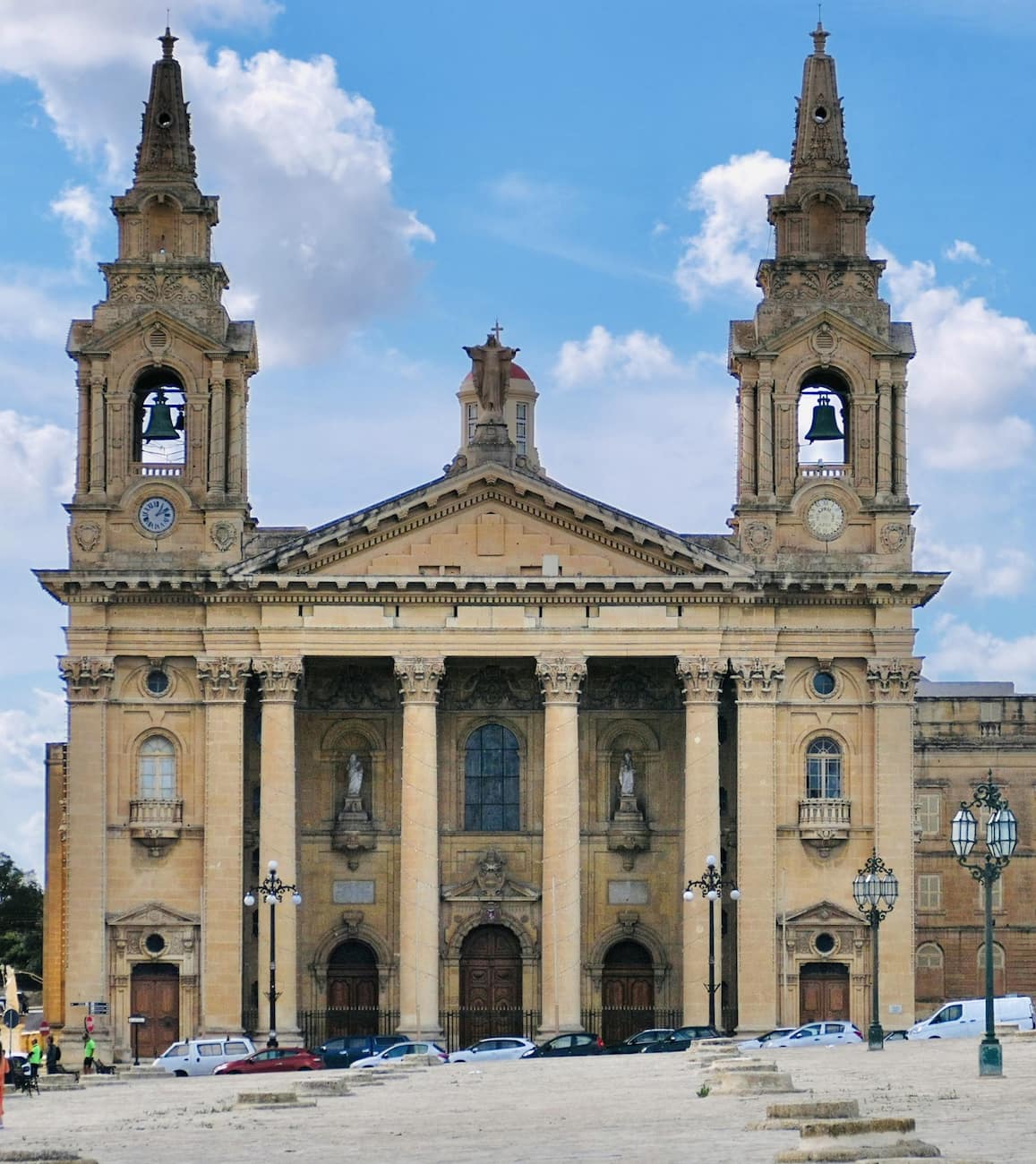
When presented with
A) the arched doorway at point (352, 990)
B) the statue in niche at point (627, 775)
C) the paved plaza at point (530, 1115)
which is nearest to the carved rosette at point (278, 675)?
the arched doorway at point (352, 990)

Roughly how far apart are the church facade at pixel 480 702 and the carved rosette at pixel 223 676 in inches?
3.8

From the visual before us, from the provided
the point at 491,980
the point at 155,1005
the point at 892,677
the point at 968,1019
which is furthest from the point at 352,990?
the point at 968,1019

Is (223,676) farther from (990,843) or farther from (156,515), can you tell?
(990,843)

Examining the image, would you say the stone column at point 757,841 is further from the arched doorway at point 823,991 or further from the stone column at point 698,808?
the arched doorway at point 823,991

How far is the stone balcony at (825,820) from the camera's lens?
76.8 meters

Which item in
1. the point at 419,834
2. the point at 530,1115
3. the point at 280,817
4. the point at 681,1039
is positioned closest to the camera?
the point at 530,1115

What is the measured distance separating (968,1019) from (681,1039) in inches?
295

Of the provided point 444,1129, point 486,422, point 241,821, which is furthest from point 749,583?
point 444,1129

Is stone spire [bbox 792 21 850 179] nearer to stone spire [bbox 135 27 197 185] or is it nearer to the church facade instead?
the church facade

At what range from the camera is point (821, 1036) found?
7094cm

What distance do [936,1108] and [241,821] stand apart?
39.4 m

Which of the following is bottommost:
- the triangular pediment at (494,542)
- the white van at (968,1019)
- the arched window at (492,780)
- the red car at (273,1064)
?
the red car at (273,1064)

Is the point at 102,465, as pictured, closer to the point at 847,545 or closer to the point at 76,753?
the point at 76,753

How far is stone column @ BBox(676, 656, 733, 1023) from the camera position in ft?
249
